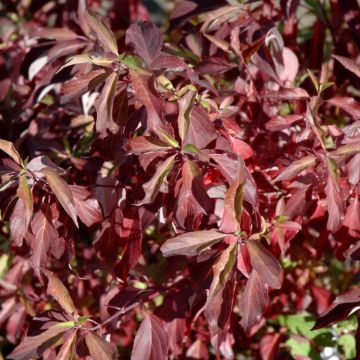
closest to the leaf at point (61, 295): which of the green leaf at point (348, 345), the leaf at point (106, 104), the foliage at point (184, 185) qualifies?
the foliage at point (184, 185)

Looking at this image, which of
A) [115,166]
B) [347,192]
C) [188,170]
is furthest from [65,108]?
[347,192]

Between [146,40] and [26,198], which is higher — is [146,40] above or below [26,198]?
above

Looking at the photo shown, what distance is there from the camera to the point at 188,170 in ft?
3.73

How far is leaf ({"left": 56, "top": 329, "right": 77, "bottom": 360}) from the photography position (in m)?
1.15

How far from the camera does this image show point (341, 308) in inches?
46.0

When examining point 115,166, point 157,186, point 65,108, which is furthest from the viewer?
point 65,108

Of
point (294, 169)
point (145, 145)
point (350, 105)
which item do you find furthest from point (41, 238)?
point (350, 105)

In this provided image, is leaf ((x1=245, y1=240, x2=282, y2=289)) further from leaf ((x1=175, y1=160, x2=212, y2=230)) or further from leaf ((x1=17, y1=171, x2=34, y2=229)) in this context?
leaf ((x1=17, y1=171, x2=34, y2=229))

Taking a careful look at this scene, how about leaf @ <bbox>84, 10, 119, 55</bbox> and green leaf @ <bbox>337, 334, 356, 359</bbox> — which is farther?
green leaf @ <bbox>337, 334, 356, 359</bbox>

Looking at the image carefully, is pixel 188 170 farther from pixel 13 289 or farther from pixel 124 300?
pixel 13 289

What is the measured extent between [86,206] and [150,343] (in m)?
0.34

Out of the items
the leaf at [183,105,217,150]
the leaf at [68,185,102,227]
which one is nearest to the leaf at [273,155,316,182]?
the leaf at [183,105,217,150]

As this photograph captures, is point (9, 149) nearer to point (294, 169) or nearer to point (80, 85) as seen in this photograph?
point (80, 85)

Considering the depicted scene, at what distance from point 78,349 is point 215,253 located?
1.17 feet
